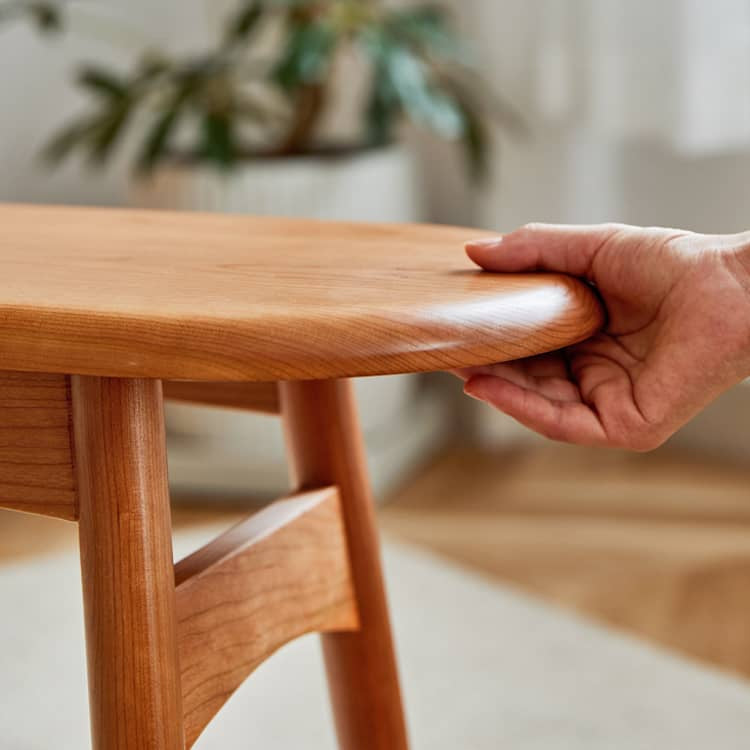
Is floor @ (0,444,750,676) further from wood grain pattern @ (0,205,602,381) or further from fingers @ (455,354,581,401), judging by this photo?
wood grain pattern @ (0,205,602,381)

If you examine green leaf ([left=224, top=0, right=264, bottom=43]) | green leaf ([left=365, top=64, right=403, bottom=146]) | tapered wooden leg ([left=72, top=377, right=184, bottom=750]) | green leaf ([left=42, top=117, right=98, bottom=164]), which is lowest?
tapered wooden leg ([left=72, top=377, right=184, bottom=750])

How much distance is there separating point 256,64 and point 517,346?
6.24 ft

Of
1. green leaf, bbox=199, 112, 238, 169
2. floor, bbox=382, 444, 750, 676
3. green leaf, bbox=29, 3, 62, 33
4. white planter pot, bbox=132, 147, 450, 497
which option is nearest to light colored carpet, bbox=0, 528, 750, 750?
floor, bbox=382, 444, 750, 676

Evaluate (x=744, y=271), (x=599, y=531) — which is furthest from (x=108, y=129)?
(x=744, y=271)

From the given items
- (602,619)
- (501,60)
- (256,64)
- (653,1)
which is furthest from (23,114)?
(602,619)

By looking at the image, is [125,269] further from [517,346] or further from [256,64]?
[256,64]

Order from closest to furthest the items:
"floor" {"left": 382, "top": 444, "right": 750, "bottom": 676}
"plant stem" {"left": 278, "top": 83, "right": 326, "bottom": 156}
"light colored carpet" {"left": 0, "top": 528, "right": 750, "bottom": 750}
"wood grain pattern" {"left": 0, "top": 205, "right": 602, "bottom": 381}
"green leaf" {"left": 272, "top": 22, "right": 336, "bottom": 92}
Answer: "wood grain pattern" {"left": 0, "top": 205, "right": 602, "bottom": 381} → "light colored carpet" {"left": 0, "top": 528, "right": 750, "bottom": 750} → "floor" {"left": 382, "top": 444, "right": 750, "bottom": 676} → "green leaf" {"left": 272, "top": 22, "right": 336, "bottom": 92} → "plant stem" {"left": 278, "top": 83, "right": 326, "bottom": 156}

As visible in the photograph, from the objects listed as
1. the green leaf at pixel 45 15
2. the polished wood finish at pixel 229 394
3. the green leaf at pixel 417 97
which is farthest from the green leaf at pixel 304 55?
the polished wood finish at pixel 229 394

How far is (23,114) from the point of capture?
99.8 inches

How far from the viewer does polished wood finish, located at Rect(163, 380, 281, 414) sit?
86 cm

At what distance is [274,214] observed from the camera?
7.30 ft

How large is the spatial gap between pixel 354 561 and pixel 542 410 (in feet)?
0.76

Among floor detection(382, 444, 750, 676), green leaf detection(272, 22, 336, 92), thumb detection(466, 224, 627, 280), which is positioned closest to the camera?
thumb detection(466, 224, 627, 280)

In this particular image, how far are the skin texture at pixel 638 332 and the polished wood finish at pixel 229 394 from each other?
0.69ft
